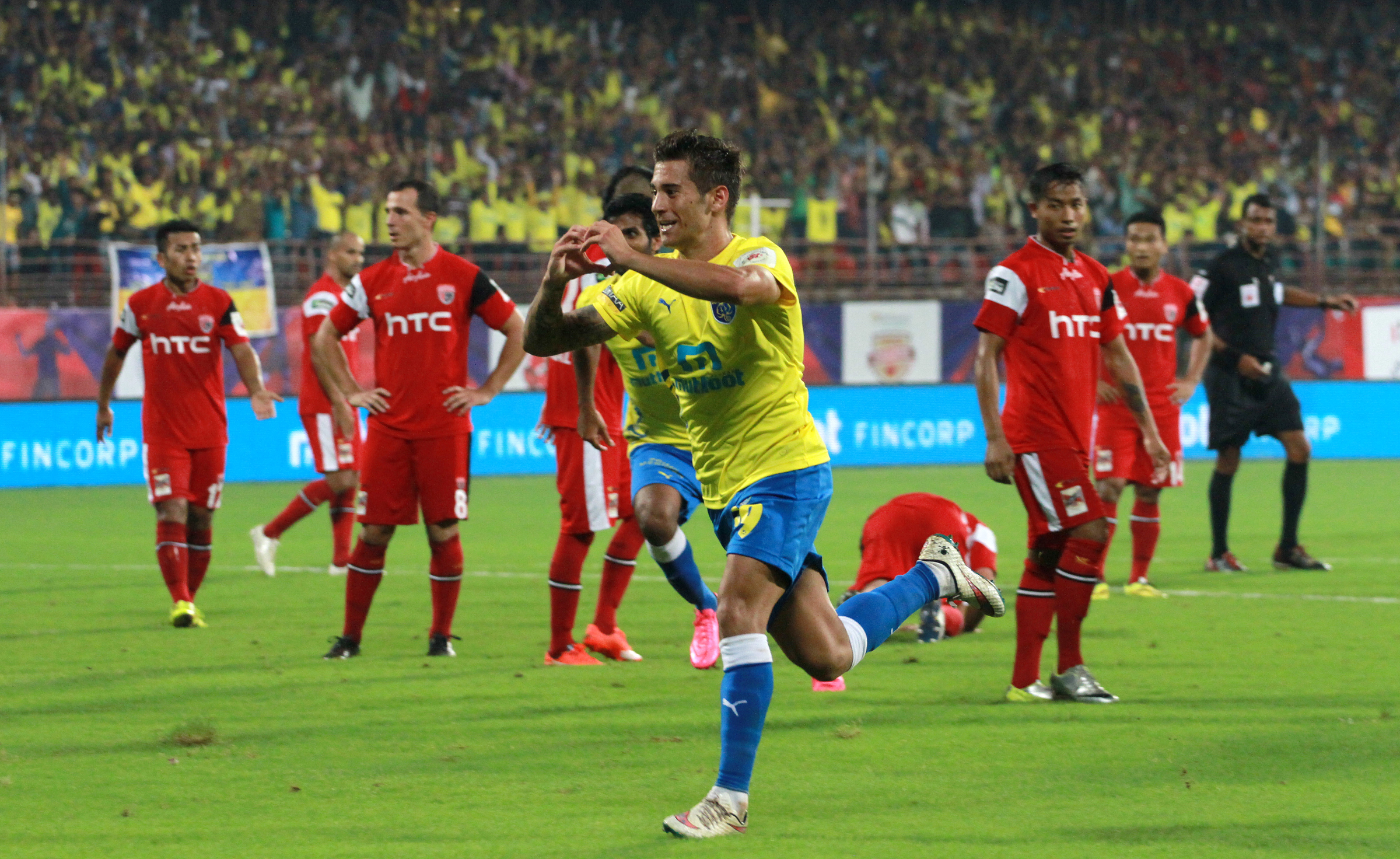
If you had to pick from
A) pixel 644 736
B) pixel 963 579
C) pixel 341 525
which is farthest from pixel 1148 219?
pixel 341 525

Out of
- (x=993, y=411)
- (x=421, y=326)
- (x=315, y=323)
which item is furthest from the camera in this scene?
(x=315, y=323)

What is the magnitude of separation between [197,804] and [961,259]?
19.7 m

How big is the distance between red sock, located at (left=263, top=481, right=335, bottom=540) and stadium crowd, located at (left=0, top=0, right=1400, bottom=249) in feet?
37.7

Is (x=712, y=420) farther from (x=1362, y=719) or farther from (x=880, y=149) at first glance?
(x=880, y=149)

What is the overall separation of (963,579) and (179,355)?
17.8ft

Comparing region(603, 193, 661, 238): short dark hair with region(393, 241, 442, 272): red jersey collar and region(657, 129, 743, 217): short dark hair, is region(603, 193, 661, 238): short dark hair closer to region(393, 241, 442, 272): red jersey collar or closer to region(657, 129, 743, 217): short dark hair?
region(393, 241, 442, 272): red jersey collar

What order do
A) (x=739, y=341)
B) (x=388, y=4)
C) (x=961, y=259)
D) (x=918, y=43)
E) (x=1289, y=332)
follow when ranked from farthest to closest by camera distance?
(x=918, y=43)
(x=388, y=4)
(x=961, y=259)
(x=1289, y=332)
(x=739, y=341)

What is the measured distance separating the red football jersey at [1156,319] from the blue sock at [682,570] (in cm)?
405

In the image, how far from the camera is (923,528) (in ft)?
26.8

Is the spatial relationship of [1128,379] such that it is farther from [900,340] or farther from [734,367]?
[900,340]

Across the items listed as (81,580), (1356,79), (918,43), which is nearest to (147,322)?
(81,580)

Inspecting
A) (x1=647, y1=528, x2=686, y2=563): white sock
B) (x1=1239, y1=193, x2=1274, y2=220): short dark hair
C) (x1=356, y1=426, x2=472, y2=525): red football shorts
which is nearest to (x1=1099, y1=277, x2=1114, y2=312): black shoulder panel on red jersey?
(x1=647, y1=528, x2=686, y2=563): white sock

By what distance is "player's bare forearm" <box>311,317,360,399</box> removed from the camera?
7.80m

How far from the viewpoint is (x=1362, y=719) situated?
6.13 metres
